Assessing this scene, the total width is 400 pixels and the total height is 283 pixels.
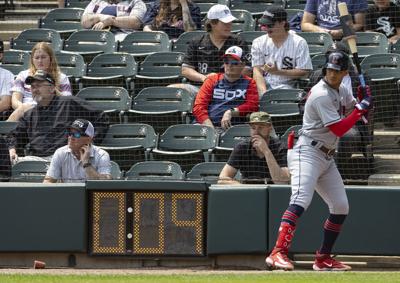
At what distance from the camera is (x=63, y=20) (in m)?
14.0

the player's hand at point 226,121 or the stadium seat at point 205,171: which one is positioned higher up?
the player's hand at point 226,121

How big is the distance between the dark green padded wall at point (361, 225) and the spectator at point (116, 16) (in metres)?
4.32

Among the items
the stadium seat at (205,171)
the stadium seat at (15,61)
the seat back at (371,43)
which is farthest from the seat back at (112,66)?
the seat back at (371,43)

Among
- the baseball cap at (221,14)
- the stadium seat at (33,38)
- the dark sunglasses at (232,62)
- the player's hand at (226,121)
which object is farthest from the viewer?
the stadium seat at (33,38)

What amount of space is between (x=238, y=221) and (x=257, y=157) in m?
0.68

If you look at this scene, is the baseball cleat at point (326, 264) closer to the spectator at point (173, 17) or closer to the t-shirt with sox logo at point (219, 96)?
the t-shirt with sox logo at point (219, 96)

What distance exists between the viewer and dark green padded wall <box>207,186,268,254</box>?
9664 millimetres

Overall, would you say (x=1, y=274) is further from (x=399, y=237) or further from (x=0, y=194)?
(x=399, y=237)

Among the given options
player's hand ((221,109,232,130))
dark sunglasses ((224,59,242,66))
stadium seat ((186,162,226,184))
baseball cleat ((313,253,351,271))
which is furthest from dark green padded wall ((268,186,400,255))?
dark sunglasses ((224,59,242,66))

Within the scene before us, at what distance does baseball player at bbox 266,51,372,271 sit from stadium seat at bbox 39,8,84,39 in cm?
545

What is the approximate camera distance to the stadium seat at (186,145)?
35.3 feet

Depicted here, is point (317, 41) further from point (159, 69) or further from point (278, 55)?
point (159, 69)

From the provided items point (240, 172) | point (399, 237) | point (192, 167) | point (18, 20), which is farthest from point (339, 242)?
point (18, 20)

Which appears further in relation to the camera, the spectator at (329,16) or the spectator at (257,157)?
the spectator at (329,16)
